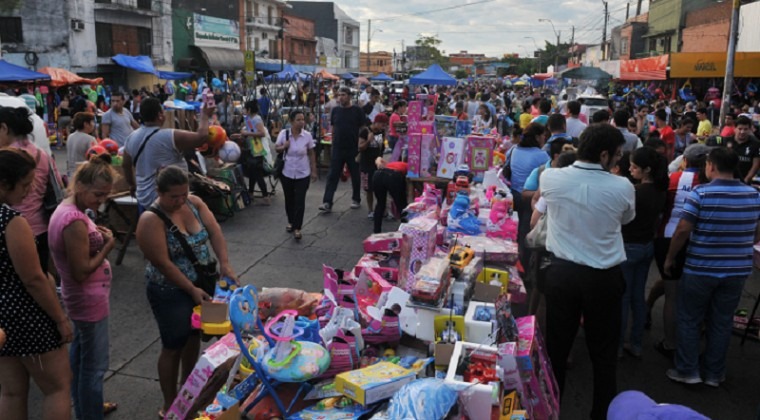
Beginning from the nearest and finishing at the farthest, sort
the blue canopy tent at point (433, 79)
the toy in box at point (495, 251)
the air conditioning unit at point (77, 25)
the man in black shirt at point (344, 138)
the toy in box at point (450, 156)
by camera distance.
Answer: the toy in box at point (495, 251) → the toy in box at point (450, 156) → the man in black shirt at point (344, 138) → the blue canopy tent at point (433, 79) → the air conditioning unit at point (77, 25)

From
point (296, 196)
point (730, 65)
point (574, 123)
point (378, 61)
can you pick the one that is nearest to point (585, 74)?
point (730, 65)

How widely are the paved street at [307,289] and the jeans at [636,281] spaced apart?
261mm

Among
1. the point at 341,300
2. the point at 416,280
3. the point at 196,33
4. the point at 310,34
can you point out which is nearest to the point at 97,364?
the point at 341,300

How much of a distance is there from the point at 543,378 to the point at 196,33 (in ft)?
134

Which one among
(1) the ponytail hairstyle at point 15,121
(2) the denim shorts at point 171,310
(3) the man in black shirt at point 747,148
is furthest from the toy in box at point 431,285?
(3) the man in black shirt at point 747,148

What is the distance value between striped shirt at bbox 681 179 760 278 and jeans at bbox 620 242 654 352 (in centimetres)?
38

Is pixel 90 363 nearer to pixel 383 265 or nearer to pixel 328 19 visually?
pixel 383 265

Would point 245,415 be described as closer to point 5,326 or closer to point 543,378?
point 5,326

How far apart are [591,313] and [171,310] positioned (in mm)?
2503

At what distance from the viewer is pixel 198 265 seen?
3.50m

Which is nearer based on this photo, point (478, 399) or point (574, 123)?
point (478, 399)

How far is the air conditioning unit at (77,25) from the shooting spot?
92.3 feet

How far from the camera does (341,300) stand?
346 centimetres

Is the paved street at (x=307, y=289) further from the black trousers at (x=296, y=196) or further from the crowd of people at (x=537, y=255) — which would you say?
the black trousers at (x=296, y=196)
